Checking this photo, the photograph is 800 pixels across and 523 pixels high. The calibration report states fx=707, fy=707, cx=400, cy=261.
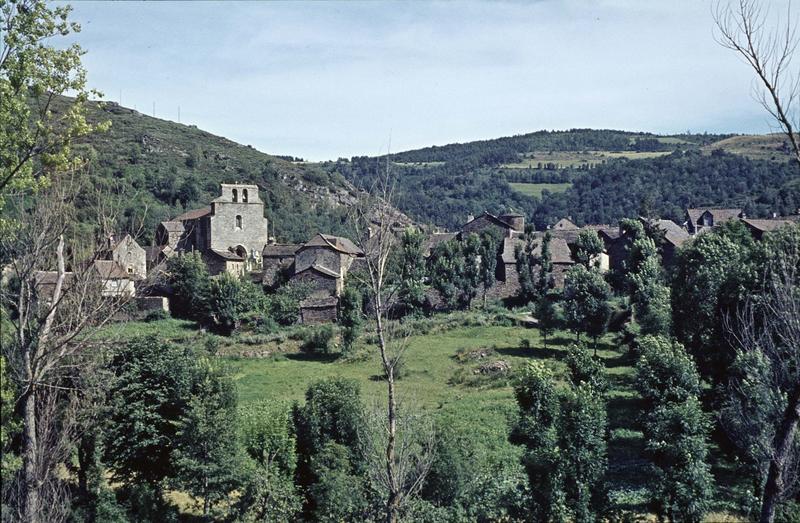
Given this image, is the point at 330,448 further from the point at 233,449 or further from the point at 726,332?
the point at 726,332

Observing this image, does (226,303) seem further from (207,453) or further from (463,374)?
(207,453)

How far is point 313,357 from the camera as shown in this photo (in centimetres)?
4278

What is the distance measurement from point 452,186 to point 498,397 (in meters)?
159

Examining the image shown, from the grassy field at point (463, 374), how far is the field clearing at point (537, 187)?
129721 millimetres

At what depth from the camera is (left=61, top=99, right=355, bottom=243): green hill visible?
8556cm

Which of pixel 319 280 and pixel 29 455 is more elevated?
pixel 319 280

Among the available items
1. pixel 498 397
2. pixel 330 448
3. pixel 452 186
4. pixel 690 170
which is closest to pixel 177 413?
pixel 330 448

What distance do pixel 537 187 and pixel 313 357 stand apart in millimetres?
146762

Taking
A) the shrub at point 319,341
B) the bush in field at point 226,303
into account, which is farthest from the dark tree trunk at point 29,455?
the bush in field at point 226,303

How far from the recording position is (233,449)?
24.0 metres

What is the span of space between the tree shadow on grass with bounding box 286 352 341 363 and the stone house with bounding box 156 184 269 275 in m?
16.3

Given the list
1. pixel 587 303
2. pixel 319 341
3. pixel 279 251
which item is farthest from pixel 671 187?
pixel 319 341

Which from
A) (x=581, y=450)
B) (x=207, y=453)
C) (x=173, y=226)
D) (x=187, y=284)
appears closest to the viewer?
(x=581, y=450)

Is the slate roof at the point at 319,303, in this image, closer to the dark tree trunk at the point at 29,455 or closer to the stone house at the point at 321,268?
the stone house at the point at 321,268
